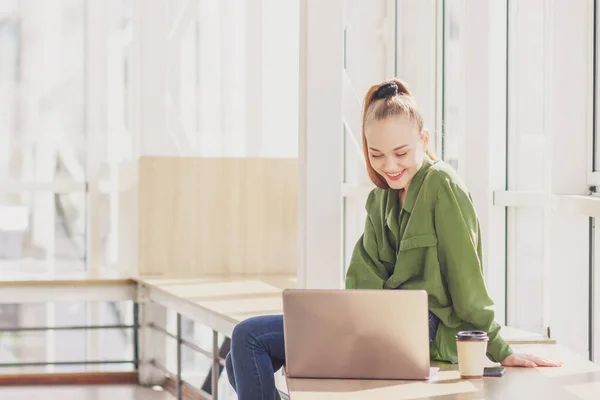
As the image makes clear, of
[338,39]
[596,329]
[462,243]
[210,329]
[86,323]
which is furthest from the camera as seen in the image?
[86,323]

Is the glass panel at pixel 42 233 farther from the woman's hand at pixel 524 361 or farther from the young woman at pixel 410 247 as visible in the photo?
the woman's hand at pixel 524 361

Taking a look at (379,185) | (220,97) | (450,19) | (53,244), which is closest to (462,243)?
(379,185)

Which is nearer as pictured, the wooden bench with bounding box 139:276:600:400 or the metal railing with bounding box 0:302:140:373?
the wooden bench with bounding box 139:276:600:400

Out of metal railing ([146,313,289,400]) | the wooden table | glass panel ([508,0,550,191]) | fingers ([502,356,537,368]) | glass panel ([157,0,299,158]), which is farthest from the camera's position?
glass panel ([157,0,299,158])

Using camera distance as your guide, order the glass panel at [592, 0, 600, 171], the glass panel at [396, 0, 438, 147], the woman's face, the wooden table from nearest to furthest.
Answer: the wooden table
the woman's face
the glass panel at [592, 0, 600, 171]
the glass panel at [396, 0, 438, 147]

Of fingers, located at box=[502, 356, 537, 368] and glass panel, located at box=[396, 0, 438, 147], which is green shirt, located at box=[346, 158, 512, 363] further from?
glass panel, located at box=[396, 0, 438, 147]

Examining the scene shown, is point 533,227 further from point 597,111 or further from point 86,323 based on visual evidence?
point 86,323

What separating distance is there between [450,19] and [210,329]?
5.80 ft

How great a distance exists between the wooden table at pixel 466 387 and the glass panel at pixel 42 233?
190 inches

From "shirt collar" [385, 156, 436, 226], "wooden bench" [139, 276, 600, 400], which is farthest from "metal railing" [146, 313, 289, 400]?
Result: "shirt collar" [385, 156, 436, 226]

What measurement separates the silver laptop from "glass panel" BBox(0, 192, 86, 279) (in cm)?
478

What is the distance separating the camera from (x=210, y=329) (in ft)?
14.7

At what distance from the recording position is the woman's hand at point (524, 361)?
211 centimetres

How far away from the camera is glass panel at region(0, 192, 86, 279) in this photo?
6410 millimetres
